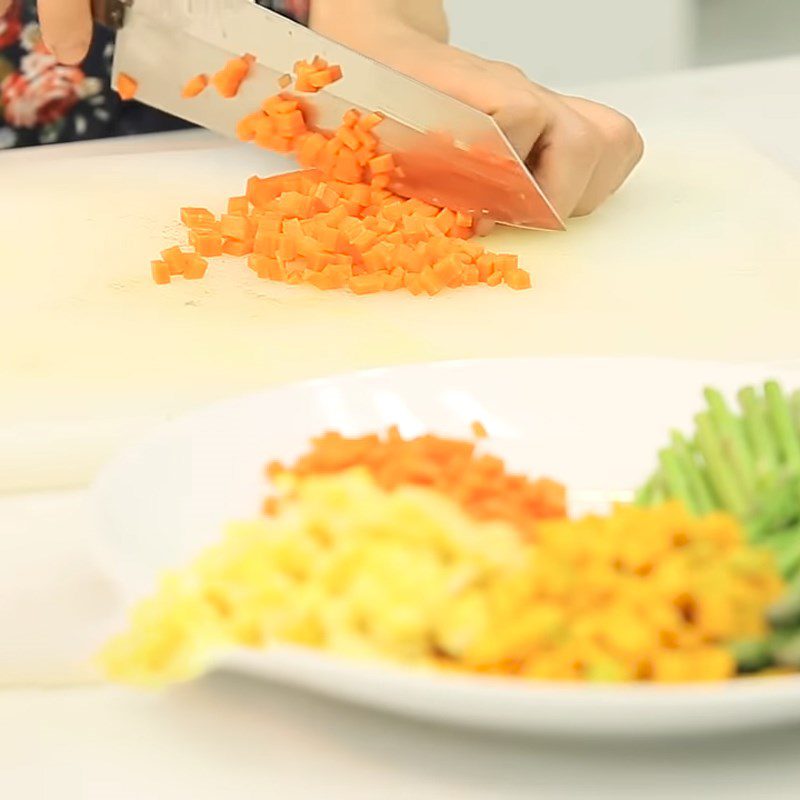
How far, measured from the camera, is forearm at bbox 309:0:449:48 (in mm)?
1871

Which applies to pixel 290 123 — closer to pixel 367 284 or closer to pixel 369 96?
pixel 369 96

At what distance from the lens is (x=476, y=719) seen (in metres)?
0.63

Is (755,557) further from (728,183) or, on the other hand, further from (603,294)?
(728,183)

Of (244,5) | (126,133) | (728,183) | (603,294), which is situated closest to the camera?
(603,294)

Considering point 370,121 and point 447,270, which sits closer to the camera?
point 447,270

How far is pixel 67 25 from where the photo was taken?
1596 millimetres

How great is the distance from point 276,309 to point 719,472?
0.65 metres

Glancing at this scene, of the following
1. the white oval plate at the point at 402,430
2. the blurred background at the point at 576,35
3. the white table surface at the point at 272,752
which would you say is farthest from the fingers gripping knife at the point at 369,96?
the blurred background at the point at 576,35

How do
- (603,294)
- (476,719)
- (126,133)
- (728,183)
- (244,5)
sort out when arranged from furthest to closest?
(126,133), (728,183), (244,5), (603,294), (476,719)

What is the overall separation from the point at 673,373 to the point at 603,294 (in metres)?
0.45

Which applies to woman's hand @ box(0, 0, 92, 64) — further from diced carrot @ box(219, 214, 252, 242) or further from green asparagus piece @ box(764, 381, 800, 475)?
green asparagus piece @ box(764, 381, 800, 475)

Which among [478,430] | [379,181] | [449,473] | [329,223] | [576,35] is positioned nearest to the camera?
[449,473]

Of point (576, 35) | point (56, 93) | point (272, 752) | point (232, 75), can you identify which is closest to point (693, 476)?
point (272, 752)

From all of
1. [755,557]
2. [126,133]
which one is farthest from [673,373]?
[126,133]
